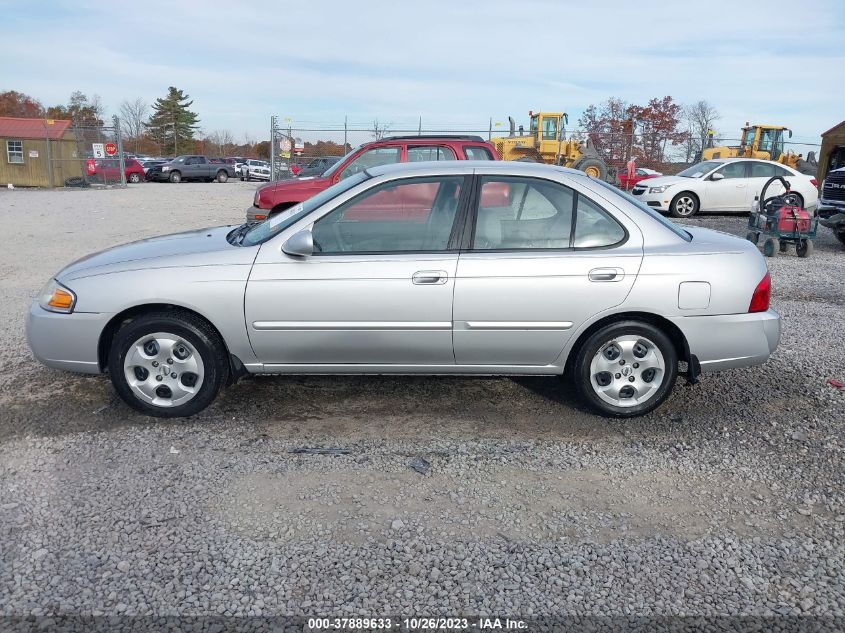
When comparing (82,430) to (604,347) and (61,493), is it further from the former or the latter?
(604,347)

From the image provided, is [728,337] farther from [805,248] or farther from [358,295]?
[805,248]

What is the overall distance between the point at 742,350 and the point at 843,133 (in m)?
17.5

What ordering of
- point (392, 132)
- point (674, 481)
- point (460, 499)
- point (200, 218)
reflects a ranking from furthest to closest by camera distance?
point (392, 132), point (200, 218), point (674, 481), point (460, 499)

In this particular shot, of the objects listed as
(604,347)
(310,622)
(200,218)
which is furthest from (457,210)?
(200,218)

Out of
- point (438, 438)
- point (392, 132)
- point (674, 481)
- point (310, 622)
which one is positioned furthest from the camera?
point (392, 132)

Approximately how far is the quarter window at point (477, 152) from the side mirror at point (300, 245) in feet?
20.3

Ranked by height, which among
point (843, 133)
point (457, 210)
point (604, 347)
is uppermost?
point (843, 133)

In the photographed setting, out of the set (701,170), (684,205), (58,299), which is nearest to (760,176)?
(701,170)

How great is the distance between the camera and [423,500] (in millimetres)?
3396

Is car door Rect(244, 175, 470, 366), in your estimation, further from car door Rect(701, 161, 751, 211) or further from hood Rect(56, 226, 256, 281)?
car door Rect(701, 161, 751, 211)

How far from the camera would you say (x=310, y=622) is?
2.55m

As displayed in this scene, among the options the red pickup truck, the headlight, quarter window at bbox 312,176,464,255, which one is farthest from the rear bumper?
the red pickup truck

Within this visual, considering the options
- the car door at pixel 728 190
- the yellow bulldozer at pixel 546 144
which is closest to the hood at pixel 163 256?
the car door at pixel 728 190

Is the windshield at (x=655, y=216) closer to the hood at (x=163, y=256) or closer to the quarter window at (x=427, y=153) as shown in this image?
the hood at (x=163, y=256)
